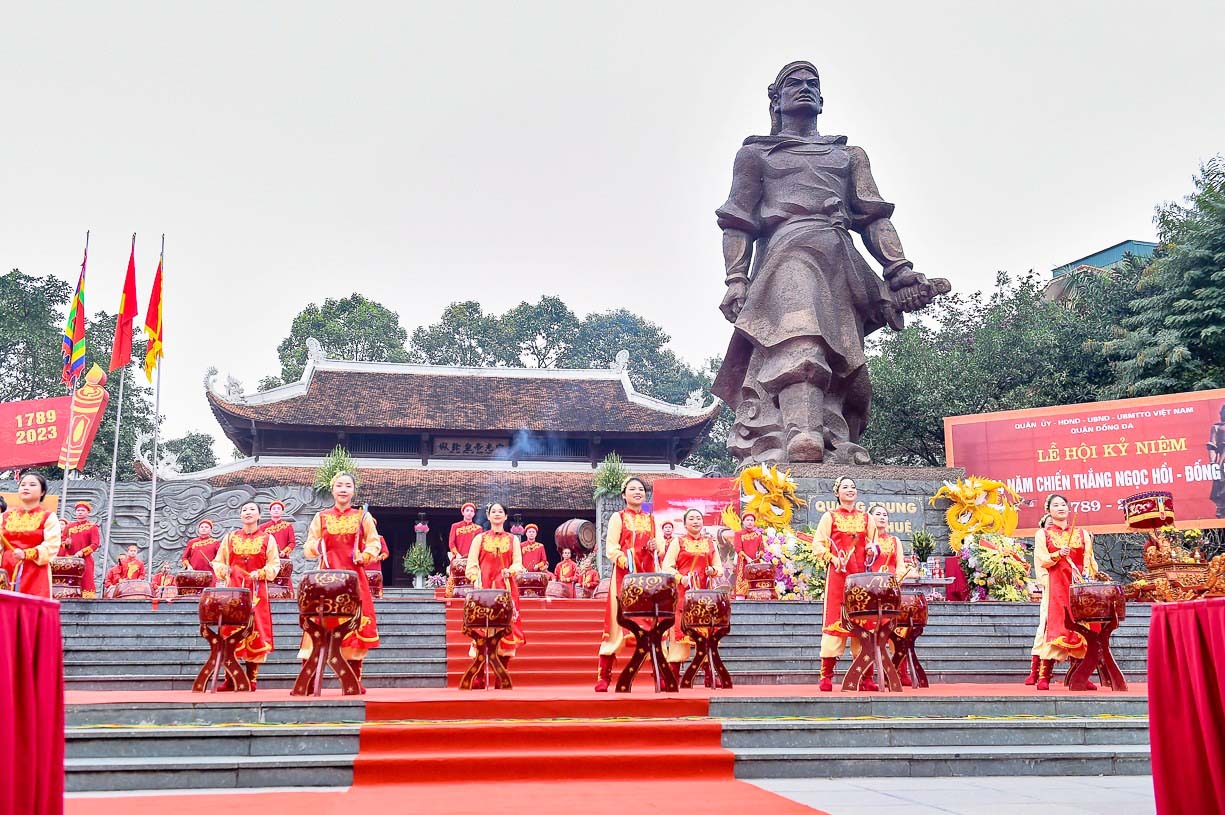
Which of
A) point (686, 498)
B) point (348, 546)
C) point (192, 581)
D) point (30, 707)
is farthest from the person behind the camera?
point (686, 498)

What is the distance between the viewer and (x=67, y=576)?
10.9 metres

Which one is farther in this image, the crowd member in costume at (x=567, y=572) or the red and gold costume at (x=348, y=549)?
the crowd member in costume at (x=567, y=572)

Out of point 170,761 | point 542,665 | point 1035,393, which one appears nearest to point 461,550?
point 542,665

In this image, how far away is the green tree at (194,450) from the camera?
3966 centimetres

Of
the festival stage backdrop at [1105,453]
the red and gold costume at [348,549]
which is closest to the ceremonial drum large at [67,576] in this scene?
the red and gold costume at [348,549]

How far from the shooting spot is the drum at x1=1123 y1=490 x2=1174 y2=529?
22.9 ft

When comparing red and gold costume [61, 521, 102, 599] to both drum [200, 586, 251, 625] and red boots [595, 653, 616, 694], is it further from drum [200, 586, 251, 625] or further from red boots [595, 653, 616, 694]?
red boots [595, 653, 616, 694]

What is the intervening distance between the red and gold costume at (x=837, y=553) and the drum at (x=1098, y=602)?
1.50 m

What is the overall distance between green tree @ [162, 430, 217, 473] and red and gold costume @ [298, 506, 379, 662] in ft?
114

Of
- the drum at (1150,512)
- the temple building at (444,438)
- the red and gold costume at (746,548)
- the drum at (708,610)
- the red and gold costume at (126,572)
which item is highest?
the temple building at (444,438)

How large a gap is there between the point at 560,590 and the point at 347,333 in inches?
1093

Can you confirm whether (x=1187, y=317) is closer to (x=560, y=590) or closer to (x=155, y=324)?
(x=560, y=590)

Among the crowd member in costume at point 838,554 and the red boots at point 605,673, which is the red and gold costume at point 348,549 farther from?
the crowd member in costume at point 838,554

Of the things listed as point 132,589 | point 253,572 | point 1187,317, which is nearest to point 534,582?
point 253,572
